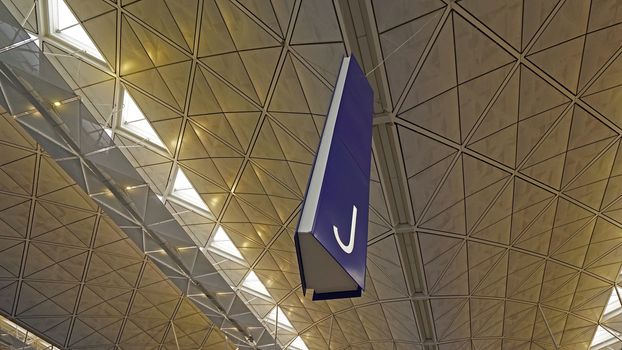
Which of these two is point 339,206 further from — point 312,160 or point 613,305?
point 613,305

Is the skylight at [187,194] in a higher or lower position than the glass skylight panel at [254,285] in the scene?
A: higher

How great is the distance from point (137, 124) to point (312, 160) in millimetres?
9002

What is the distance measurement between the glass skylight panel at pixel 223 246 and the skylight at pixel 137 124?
26.8ft

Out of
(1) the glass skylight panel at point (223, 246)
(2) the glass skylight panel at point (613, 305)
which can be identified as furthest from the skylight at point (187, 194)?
(2) the glass skylight panel at point (613, 305)

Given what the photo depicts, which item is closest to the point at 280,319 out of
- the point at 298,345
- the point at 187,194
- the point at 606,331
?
the point at 298,345

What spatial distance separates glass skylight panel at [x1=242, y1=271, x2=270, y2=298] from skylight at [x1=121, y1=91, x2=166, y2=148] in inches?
513

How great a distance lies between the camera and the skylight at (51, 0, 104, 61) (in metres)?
18.8

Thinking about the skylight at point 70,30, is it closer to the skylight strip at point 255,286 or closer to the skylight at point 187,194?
the skylight at point 187,194

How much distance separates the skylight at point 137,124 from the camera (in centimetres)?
2185

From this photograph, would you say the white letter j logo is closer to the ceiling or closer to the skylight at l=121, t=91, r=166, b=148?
Answer: the skylight at l=121, t=91, r=166, b=148

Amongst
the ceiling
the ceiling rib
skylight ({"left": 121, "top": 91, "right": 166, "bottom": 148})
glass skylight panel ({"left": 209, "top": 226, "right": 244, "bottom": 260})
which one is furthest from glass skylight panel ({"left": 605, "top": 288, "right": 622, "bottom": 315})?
skylight ({"left": 121, "top": 91, "right": 166, "bottom": 148})

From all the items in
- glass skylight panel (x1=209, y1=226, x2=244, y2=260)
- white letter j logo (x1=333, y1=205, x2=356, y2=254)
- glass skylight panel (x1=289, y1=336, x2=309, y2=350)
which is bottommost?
white letter j logo (x1=333, y1=205, x2=356, y2=254)

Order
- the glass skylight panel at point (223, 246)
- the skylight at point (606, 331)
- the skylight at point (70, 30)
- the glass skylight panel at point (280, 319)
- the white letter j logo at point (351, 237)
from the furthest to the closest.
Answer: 1. the glass skylight panel at point (280, 319)
2. the skylight at point (606, 331)
3. the glass skylight panel at point (223, 246)
4. the skylight at point (70, 30)
5. the white letter j logo at point (351, 237)

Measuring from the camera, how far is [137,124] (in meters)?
22.6
